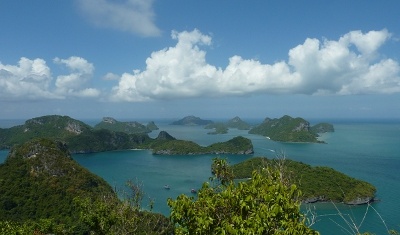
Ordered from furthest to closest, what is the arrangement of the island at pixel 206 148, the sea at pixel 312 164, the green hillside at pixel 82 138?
the green hillside at pixel 82 138
the island at pixel 206 148
the sea at pixel 312 164

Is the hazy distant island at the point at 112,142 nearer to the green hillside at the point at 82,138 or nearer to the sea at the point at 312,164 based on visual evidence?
the green hillside at the point at 82,138

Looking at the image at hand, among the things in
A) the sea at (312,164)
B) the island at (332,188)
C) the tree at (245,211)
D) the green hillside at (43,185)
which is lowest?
the sea at (312,164)

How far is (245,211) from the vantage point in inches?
291

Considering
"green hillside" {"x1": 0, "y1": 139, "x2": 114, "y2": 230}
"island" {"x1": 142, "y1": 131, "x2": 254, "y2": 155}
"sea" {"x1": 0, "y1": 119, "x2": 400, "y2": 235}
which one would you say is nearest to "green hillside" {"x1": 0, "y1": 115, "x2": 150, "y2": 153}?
"sea" {"x1": 0, "y1": 119, "x2": 400, "y2": 235}

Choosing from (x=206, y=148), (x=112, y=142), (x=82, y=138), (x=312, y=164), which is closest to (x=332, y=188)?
(x=312, y=164)

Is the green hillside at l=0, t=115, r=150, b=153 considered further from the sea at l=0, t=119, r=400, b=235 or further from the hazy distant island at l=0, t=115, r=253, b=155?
the sea at l=0, t=119, r=400, b=235

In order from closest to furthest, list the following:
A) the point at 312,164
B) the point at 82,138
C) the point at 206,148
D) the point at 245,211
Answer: the point at 245,211 → the point at 312,164 → the point at 206,148 → the point at 82,138

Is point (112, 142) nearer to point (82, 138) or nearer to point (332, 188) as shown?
point (82, 138)

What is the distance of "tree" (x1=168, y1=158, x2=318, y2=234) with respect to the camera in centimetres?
673

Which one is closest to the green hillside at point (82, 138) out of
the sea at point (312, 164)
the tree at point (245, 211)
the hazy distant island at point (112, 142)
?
the hazy distant island at point (112, 142)

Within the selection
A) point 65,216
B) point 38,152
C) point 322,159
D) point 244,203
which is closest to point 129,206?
point 244,203

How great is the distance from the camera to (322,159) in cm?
13088

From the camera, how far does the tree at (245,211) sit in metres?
6.73

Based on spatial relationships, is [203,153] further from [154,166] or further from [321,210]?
[321,210]
